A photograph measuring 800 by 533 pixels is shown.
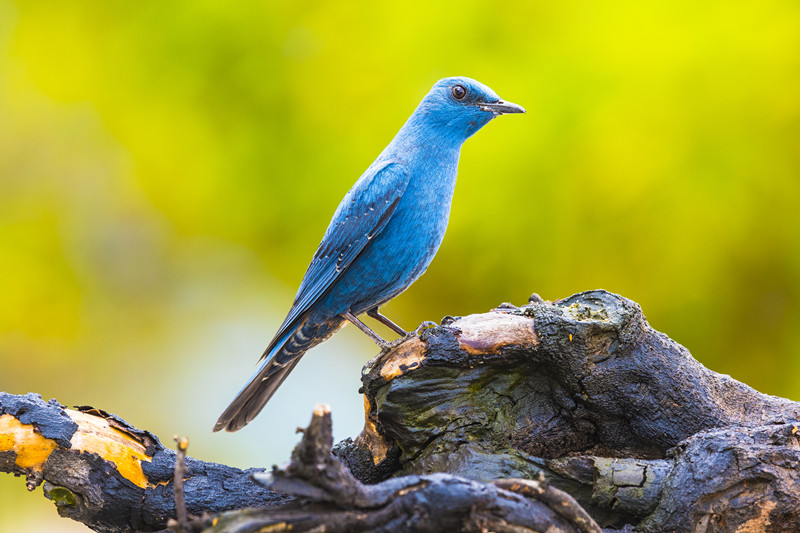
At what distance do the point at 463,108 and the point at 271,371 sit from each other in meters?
1.58

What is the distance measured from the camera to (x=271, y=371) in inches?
138

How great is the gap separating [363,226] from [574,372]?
1.19m

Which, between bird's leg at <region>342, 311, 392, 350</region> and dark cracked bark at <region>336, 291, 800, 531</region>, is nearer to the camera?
dark cracked bark at <region>336, 291, 800, 531</region>

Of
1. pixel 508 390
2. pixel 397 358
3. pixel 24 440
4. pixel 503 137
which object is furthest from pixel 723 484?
pixel 503 137

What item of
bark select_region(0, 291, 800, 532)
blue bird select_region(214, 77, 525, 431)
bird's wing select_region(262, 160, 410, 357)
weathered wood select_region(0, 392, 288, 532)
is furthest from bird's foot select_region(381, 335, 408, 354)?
weathered wood select_region(0, 392, 288, 532)

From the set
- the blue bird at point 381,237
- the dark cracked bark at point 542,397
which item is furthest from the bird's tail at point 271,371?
the dark cracked bark at point 542,397

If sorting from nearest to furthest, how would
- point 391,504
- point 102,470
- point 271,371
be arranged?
point 391,504
point 102,470
point 271,371

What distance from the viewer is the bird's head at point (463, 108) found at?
141 inches

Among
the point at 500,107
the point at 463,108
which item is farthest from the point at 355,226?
the point at 500,107

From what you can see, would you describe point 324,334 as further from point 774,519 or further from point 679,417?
point 774,519

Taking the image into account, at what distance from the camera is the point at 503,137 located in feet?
16.5

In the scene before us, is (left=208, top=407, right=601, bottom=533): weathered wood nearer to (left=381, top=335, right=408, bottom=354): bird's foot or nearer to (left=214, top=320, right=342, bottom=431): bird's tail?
(left=381, top=335, right=408, bottom=354): bird's foot

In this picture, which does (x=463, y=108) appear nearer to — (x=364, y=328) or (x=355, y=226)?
(x=355, y=226)

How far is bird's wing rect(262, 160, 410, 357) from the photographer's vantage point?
11.1 ft
